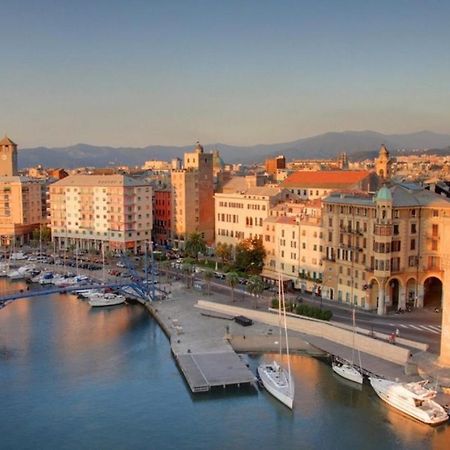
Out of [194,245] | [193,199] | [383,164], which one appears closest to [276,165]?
[193,199]

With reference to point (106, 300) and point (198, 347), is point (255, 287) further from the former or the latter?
point (106, 300)

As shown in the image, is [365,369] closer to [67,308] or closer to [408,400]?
[408,400]

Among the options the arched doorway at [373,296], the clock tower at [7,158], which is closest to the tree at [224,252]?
the arched doorway at [373,296]

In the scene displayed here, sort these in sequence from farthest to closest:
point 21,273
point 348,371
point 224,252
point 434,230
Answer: point 21,273 < point 224,252 < point 434,230 < point 348,371

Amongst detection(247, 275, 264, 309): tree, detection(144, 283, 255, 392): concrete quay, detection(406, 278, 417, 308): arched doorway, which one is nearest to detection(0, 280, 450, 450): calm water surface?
detection(144, 283, 255, 392): concrete quay

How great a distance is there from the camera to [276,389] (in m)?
36.0

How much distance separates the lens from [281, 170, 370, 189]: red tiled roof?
68500 millimetres

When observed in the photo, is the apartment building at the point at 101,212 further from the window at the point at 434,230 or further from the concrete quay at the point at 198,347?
the window at the point at 434,230

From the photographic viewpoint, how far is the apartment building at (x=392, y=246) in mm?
47906

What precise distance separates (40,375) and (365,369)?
19.8 metres

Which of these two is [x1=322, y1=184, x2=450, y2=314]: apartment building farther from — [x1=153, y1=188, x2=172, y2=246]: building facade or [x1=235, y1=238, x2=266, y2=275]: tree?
[x1=153, y1=188, x2=172, y2=246]: building facade

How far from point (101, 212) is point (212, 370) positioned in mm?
49155

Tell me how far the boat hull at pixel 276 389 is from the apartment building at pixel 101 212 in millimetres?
46393

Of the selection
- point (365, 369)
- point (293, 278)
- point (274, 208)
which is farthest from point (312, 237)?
point (365, 369)
